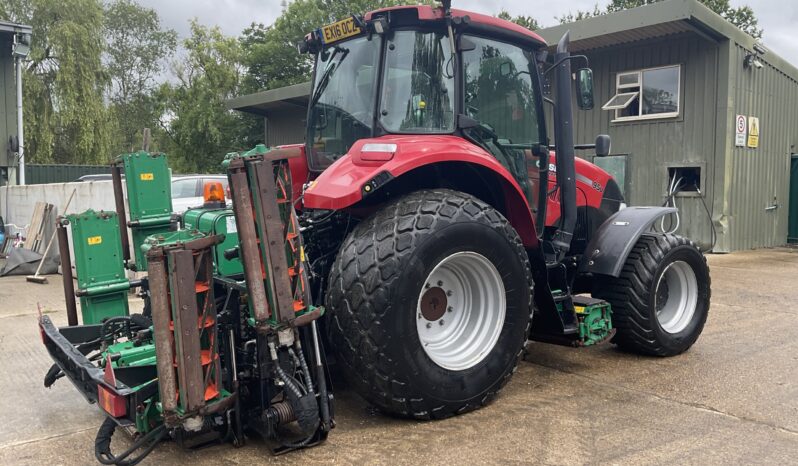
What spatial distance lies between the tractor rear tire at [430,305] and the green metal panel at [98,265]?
201 centimetres

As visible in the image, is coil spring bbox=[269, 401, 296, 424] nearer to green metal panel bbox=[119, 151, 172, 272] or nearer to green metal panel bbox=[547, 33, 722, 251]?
green metal panel bbox=[119, 151, 172, 272]

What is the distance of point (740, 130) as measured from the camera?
12.4m

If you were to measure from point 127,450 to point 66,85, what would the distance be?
924 inches

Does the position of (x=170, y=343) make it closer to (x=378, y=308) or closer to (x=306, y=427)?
(x=306, y=427)

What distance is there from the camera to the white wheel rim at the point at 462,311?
3.70 m

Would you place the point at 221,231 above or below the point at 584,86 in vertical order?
below

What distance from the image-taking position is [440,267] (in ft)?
12.2

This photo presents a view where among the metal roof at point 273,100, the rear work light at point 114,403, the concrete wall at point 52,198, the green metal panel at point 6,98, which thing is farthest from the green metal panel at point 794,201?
the green metal panel at point 6,98

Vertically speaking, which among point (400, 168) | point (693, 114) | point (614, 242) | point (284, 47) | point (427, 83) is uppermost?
point (284, 47)

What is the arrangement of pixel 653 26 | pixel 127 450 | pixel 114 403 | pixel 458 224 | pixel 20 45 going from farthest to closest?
pixel 20 45 < pixel 653 26 < pixel 458 224 < pixel 127 450 < pixel 114 403

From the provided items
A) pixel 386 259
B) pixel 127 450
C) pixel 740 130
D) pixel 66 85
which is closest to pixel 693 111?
pixel 740 130

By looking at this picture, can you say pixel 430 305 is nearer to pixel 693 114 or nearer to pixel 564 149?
pixel 564 149

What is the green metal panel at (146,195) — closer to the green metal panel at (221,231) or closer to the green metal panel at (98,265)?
the green metal panel at (98,265)

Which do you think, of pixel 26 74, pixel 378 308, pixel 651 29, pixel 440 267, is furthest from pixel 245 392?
pixel 26 74
